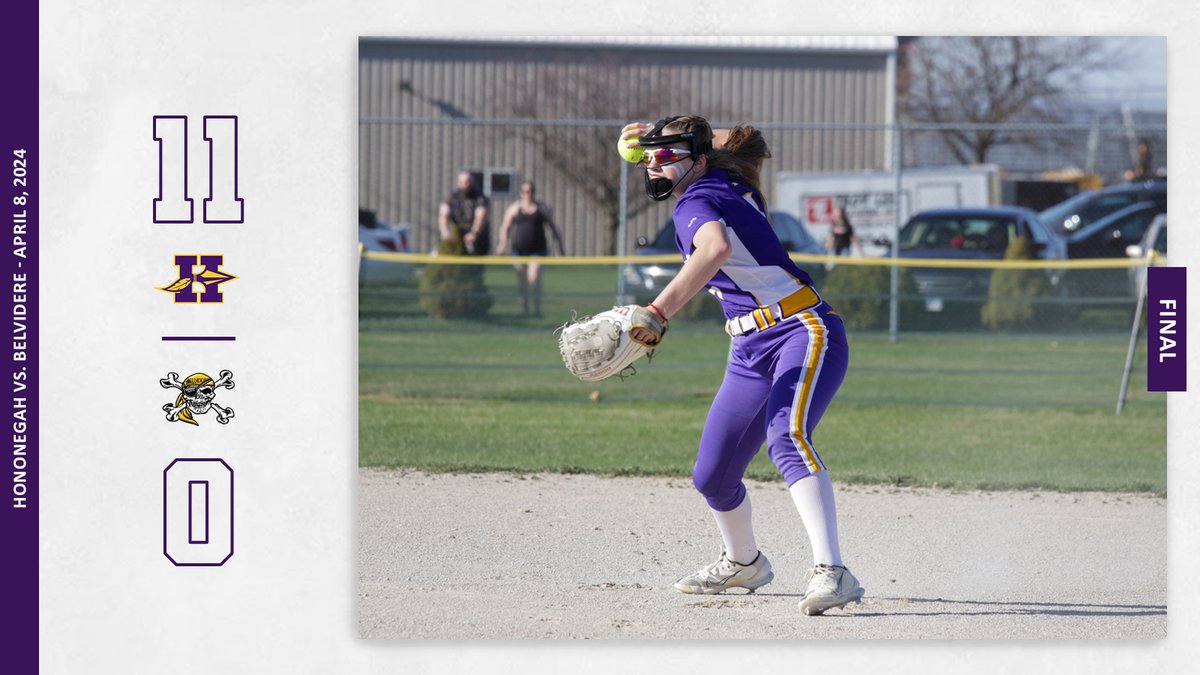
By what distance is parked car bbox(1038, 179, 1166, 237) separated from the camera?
1861cm

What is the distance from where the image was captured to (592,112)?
2609 centimetres

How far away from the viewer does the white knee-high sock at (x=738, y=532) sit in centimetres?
535

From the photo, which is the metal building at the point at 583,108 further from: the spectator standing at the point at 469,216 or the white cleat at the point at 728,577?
the white cleat at the point at 728,577

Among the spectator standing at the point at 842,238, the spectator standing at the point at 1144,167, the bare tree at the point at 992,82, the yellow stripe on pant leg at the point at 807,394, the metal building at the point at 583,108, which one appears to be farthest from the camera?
the bare tree at the point at 992,82

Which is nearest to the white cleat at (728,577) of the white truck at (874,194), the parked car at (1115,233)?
the parked car at (1115,233)

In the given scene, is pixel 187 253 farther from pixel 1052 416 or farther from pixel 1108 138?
pixel 1108 138

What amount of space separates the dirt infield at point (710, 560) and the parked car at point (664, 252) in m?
5.18

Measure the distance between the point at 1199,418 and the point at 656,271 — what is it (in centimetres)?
1010

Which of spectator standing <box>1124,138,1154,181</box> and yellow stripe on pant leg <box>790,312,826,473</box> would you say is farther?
spectator standing <box>1124,138,1154,181</box>

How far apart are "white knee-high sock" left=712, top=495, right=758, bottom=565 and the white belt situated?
0.74m

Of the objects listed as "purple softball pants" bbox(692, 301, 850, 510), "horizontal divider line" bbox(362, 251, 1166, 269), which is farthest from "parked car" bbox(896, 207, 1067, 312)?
"purple softball pants" bbox(692, 301, 850, 510)

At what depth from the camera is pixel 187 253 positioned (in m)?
4.50

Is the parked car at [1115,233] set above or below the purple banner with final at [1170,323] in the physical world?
above
